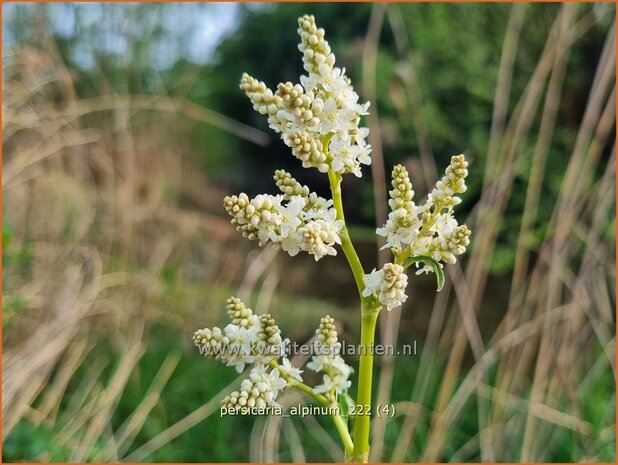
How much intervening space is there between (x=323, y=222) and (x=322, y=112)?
8cm

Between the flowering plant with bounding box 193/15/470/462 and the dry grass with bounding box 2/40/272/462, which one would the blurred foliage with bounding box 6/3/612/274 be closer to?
the dry grass with bounding box 2/40/272/462

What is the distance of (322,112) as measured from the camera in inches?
16.7

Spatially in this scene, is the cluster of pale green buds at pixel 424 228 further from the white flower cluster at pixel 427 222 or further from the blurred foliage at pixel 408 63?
the blurred foliage at pixel 408 63

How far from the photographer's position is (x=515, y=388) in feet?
4.68

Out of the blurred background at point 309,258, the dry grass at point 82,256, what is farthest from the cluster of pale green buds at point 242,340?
the dry grass at point 82,256

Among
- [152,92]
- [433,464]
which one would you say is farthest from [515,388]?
[152,92]

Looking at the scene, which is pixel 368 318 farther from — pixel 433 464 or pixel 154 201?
pixel 154 201

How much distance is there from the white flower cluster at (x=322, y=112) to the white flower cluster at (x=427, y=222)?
32 mm

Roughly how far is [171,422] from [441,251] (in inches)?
52.4

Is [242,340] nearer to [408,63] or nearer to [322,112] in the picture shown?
[322,112]

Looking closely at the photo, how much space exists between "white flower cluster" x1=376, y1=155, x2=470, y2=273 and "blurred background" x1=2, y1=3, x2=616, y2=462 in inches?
27.5

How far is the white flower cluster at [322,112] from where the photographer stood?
415mm

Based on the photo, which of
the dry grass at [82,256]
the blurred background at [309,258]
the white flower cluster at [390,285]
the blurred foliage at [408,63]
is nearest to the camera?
the white flower cluster at [390,285]

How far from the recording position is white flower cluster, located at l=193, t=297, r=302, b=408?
439mm
